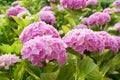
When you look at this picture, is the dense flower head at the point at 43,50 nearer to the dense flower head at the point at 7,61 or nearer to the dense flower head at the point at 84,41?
the dense flower head at the point at 84,41

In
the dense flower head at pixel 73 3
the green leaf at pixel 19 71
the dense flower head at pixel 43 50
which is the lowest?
the dense flower head at pixel 73 3

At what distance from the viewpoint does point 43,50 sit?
1457 mm

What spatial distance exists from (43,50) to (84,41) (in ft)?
0.83

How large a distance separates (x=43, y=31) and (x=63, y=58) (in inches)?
11.0

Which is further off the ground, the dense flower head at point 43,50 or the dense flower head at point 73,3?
the dense flower head at point 43,50

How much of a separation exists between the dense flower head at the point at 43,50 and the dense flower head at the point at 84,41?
16cm

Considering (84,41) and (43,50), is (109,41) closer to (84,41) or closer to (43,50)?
(84,41)

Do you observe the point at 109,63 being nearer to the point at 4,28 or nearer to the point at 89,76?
the point at 89,76

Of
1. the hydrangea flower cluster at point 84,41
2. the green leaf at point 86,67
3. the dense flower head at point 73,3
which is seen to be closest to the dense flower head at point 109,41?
the hydrangea flower cluster at point 84,41

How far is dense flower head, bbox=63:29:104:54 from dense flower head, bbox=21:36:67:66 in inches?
6.2

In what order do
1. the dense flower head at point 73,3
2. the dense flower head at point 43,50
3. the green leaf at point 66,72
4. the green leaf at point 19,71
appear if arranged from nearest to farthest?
the dense flower head at point 43,50 < the green leaf at point 66,72 < the green leaf at point 19,71 < the dense flower head at point 73,3

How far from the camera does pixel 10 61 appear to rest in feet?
5.72

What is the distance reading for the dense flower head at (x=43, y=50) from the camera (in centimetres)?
146

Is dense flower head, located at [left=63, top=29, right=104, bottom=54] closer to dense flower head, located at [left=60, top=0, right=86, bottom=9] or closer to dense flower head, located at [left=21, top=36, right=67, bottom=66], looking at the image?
dense flower head, located at [left=21, top=36, right=67, bottom=66]
